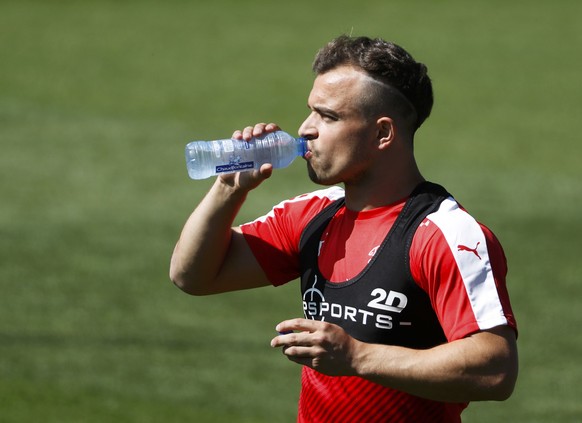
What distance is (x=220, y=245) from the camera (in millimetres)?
4965

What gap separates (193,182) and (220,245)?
9439 mm

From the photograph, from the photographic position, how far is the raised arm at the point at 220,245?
4.86 meters

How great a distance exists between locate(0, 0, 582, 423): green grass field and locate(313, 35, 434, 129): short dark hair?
4.65 metres

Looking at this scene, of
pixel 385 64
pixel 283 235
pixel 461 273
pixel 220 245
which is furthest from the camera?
pixel 283 235

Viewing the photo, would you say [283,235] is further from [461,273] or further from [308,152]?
[461,273]

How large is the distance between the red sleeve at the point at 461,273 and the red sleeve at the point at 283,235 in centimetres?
72

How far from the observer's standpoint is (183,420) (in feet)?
28.8

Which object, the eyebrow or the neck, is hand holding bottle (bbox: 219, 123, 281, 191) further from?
the neck

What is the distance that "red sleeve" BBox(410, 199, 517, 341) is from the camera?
4270 millimetres

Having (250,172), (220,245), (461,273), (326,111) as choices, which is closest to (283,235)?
(220,245)

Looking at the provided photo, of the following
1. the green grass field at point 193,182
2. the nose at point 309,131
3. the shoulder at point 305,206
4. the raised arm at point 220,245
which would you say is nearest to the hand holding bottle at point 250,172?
the raised arm at point 220,245

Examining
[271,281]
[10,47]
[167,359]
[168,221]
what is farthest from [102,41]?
[271,281]

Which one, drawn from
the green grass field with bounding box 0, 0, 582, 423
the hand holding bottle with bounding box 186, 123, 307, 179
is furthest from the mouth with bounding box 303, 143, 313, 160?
the green grass field with bounding box 0, 0, 582, 423

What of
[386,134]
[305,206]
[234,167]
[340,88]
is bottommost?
[305,206]
